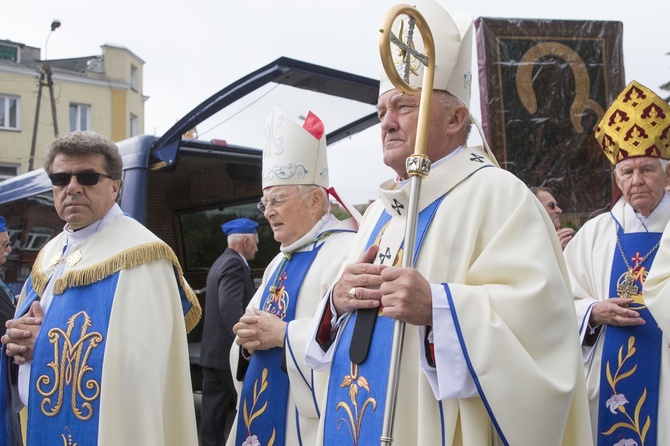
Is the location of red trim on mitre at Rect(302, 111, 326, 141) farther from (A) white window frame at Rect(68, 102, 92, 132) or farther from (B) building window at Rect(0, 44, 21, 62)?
(B) building window at Rect(0, 44, 21, 62)

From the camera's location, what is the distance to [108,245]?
11.0ft

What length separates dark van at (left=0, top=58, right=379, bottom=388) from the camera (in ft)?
17.0

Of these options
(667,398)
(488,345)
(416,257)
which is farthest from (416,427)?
(667,398)

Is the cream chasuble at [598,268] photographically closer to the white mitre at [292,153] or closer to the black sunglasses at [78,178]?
the white mitre at [292,153]

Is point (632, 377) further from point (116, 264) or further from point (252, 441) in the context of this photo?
point (116, 264)

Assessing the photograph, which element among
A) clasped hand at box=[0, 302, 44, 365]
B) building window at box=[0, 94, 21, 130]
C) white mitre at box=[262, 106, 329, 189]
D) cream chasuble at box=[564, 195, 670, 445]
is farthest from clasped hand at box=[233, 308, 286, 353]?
building window at box=[0, 94, 21, 130]

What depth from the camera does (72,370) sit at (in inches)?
124

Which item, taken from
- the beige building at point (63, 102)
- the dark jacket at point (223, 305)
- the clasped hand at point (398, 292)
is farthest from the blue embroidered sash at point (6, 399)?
the beige building at point (63, 102)

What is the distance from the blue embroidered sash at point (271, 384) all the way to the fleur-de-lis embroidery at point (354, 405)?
3.37 feet

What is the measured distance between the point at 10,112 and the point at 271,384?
33.7m

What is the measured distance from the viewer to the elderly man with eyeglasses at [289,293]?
10.9 ft

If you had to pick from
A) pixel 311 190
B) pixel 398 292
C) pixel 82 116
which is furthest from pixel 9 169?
pixel 398 292

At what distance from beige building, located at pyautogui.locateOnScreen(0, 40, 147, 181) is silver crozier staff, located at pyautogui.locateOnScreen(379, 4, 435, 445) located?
1265 inches

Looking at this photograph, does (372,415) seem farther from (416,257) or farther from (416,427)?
(416,257)
